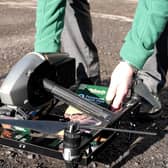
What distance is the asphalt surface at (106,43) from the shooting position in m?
2.68

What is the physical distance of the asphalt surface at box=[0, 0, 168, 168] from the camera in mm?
2676

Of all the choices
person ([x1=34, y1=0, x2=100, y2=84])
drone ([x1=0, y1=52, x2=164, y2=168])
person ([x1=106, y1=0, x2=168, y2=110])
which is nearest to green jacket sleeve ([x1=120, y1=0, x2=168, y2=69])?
person ([x1=106, y1=0, x2=168, y2=110])

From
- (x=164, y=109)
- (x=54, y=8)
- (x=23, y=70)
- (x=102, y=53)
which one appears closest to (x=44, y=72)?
(x=23, y=70)

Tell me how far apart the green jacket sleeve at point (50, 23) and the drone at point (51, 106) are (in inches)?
7.6

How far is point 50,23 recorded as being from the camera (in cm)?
283

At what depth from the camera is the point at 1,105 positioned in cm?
259

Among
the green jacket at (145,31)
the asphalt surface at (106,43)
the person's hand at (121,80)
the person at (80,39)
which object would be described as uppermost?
the green jacket at (145,31)

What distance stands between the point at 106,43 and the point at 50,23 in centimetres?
312

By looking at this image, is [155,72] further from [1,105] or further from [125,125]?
[1,105]

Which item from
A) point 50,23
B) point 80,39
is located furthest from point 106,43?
point 50,23

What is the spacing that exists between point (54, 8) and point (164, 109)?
3.81 feet

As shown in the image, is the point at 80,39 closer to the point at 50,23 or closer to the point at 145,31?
the point at 50,23

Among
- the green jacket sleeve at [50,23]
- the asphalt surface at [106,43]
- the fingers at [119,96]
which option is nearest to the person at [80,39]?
the green jacket sleeve at [50,23]

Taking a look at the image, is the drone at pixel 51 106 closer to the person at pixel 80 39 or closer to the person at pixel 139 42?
the person at pixel 139 42
